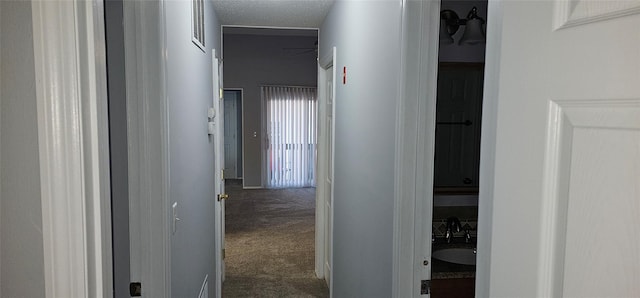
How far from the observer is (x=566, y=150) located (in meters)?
0.64

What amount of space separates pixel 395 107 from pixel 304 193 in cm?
661

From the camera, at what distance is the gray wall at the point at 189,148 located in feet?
5.79

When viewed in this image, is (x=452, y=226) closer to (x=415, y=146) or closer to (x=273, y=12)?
(x=415, y=146)

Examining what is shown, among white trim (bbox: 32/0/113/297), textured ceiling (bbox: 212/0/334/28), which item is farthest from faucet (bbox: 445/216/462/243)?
white trim (bbox: 32/0/113/297)

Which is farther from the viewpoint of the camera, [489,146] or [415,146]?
[415,146]

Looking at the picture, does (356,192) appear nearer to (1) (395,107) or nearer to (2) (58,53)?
(1) (395,107)

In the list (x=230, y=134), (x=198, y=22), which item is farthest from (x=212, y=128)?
(x=230, y=134)

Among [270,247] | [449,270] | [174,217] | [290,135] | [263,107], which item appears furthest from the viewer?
[290,135]

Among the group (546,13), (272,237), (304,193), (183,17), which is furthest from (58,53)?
(304,193)

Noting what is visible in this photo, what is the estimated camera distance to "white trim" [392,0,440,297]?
1527 mm

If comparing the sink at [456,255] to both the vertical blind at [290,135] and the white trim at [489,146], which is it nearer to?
the white trim at [489,146]

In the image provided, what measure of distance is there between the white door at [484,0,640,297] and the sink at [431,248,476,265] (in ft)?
5.19

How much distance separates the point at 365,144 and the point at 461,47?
0.94m

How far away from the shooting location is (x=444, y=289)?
206 cm
